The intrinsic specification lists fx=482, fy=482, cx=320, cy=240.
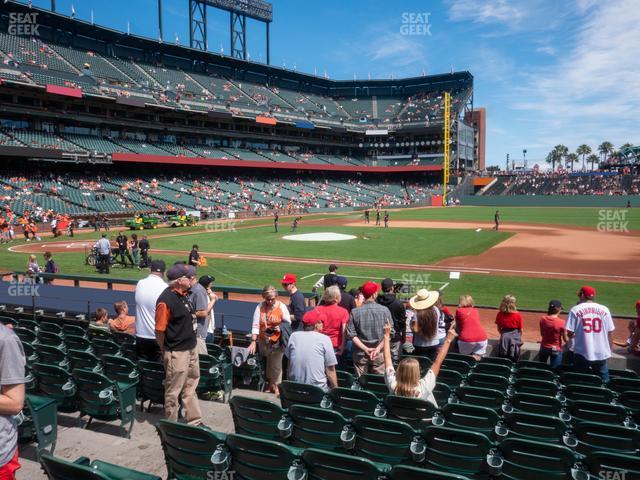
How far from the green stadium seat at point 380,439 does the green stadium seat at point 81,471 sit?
202 cm

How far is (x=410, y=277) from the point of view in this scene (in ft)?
71.1

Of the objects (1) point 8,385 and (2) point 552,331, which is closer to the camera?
(1) point 8,385

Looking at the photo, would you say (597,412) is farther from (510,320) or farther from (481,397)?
(510,320)

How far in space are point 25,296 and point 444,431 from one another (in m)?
12.9

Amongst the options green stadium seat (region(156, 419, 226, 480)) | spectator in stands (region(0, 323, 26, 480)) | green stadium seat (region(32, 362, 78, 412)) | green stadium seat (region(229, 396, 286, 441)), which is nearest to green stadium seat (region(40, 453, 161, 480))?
spectator in stands (region(0, 323, 26, 480))

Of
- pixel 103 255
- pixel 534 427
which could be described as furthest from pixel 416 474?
pixel 103 255

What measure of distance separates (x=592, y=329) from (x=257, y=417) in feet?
19.3

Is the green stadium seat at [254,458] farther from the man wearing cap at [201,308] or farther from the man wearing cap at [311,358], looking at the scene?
the man wearing cap at [201,308]

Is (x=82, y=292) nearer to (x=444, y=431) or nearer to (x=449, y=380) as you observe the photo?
(x=449, y=380)

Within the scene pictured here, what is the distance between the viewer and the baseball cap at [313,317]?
269 inches

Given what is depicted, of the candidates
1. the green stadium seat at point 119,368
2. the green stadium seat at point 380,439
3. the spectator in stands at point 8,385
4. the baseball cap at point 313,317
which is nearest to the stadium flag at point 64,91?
the green stadium seat at point 119,368

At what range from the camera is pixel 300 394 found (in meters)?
6.05

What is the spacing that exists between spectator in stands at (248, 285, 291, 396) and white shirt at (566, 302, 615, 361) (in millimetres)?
4873

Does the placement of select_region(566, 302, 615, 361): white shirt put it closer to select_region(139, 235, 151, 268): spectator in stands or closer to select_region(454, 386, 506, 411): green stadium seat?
select_region(454, 386, 506, 411): green stadium seat
